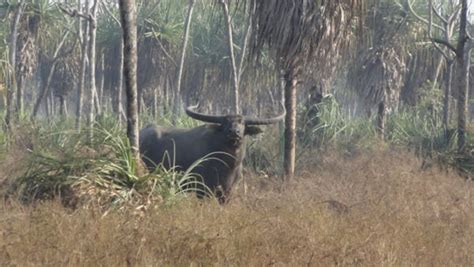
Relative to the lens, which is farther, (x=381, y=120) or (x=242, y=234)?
(x=381, y=120)

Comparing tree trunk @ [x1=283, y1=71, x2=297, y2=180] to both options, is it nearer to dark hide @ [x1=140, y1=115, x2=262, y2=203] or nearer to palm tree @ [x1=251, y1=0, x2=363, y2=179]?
palm tree @ [x1=251, y1=0, x2=363, y2=179]

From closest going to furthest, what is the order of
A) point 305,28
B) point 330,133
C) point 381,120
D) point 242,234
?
point 242,234 < point 305,28 < point 330,133 < point 381,120

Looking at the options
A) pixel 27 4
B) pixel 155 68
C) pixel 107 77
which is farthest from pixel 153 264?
pixel 107 77

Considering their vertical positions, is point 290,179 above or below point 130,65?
below

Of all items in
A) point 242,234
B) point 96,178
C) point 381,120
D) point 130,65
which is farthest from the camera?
point 381,120

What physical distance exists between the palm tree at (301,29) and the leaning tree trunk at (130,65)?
3.96 meters

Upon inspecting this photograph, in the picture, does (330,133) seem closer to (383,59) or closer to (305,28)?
(383,59)

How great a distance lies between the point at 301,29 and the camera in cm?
1270

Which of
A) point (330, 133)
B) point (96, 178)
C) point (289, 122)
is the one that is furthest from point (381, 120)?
point (96, 178)

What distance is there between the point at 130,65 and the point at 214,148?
9.38 ft

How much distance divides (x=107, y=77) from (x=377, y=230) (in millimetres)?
31172

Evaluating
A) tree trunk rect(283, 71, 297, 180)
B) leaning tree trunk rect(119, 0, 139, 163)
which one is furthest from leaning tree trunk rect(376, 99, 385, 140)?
leaning tree trunk rect(119, 0, 139, 163)

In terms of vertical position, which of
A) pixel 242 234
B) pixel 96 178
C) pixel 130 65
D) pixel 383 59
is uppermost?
pixel 130 65

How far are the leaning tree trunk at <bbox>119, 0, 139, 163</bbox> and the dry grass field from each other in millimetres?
1555
